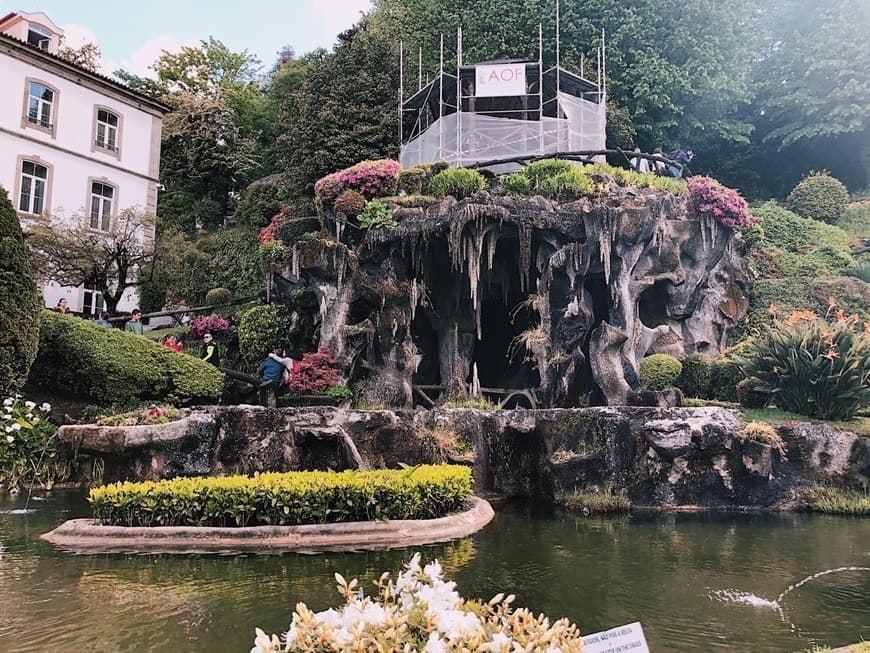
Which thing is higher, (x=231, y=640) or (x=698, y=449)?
(x=698, y=449)

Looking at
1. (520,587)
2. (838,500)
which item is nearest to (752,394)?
(838,500)

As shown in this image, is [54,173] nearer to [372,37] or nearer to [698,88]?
[372,37]

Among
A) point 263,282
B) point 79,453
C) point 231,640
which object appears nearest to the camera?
point 231,640

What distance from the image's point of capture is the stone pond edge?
322 inches

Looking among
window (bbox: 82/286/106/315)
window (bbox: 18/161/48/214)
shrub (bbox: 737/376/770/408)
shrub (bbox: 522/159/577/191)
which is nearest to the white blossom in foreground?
shrub (bbox: 737/376/770/408)

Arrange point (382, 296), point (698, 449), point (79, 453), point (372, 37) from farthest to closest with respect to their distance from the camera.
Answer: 1. point (372, 37)
2. point (382, 296)
3. point (79, 453)
4. point (698, 449)

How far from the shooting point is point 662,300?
19.4 meters

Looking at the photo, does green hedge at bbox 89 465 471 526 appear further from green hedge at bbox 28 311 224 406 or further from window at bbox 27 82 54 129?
window at bbox 27 82 54 129

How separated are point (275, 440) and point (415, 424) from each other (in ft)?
9.68

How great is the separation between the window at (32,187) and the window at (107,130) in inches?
123

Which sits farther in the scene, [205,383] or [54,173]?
[54,173]

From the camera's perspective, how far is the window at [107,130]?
98.1ft

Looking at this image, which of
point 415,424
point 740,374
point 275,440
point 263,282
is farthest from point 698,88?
point 275,440

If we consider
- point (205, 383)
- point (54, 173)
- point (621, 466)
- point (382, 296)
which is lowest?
point (621, 466)
